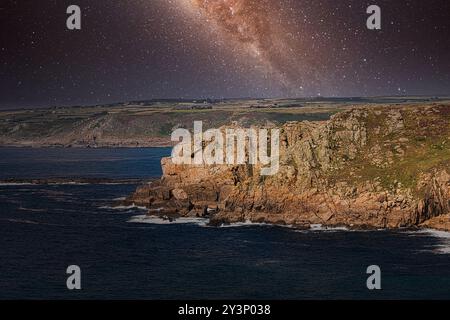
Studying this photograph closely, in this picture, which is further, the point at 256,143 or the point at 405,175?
the point at 256,143

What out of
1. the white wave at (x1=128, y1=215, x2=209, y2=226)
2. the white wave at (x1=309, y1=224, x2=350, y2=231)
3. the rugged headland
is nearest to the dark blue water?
the white wave at (x1=128, y1=215, x2=209, y2=226)

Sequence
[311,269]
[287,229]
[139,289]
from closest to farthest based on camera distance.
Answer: [139,289], [311,269], [287,229]

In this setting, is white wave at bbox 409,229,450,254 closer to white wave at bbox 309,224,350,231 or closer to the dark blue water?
the dark blue water

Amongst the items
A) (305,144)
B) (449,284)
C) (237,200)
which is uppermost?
(305,144)

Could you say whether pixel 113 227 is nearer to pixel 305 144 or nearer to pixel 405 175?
pixel 305 144

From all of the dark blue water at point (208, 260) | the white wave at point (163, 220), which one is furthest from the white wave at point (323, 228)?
the white wave at point (163, 220)
